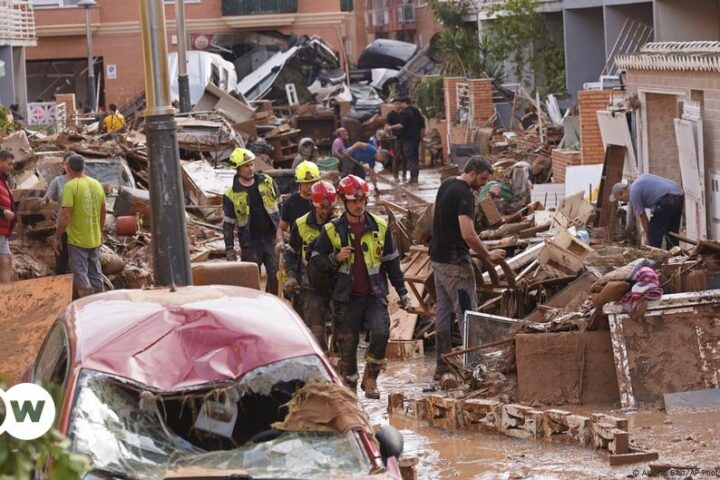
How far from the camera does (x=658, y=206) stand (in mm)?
15516

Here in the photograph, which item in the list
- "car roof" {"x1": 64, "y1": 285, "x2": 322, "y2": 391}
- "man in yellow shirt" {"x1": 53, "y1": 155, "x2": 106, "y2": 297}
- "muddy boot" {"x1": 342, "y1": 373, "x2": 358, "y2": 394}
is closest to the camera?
"car roof" {"x1": 64, "y1": 285, "x2": 322, "y2": 391}

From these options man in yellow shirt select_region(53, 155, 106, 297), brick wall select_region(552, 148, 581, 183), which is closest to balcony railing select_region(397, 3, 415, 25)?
brick wall select_region(552, 148, 581, 183)

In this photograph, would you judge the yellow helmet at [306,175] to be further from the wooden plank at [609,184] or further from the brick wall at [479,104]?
the brick wall at [479,104]

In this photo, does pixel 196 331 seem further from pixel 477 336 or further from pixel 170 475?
pixel 477 336

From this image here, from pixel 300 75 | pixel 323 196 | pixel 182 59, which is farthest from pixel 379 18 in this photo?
pixel 323 196

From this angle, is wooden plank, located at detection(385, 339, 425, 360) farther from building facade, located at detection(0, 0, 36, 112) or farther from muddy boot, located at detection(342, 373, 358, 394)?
building facade, located at detection(0, 0, 36, 112)

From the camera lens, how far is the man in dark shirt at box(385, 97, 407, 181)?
30172 mm

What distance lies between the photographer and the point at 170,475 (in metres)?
6.37

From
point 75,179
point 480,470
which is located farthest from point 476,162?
point 75,179

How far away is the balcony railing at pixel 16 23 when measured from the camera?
151 feet

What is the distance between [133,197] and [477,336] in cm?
802

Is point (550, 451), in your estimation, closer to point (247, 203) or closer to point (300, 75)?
point (247, 203)

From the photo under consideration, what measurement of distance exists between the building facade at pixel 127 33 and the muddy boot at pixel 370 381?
144 feet

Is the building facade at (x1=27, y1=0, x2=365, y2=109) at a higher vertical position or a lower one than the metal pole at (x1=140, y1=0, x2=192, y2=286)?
higher
